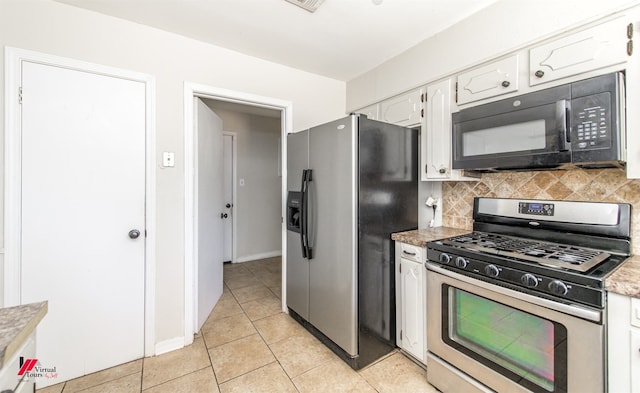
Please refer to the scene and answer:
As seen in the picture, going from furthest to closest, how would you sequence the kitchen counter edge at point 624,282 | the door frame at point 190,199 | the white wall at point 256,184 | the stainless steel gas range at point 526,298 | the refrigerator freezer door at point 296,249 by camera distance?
the white wall at point 256,184 → the refrigerator freezer door at point 296,249 → the door frame at point 190,199 → the stainless steel gas range at point 526,298 → the kitchen counter edge at point 624,282

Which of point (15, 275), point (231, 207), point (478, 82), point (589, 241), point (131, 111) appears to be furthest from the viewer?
point (231, 207)

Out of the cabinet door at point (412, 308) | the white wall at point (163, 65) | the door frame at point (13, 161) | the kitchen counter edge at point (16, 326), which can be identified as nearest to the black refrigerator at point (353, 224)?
the cabinet door at point (412, 308)

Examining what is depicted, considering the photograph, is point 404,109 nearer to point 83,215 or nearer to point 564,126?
point 564,126

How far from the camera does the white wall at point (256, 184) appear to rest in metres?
4.42

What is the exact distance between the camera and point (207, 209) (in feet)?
8.34

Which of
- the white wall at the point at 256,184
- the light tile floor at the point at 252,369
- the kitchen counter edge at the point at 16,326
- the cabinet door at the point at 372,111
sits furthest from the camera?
the white wall at the point at 256,184

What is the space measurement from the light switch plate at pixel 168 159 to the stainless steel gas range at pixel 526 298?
1.99 metres

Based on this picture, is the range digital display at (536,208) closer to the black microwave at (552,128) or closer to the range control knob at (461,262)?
the black microwave at (552,128)

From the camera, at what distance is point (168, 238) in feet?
6.86

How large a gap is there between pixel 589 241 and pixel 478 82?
46.0 inches

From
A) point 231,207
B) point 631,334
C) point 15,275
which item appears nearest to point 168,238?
point 15,275

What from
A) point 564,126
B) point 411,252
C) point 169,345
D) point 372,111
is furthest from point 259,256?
point 564,126

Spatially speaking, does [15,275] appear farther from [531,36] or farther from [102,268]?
[531,36]

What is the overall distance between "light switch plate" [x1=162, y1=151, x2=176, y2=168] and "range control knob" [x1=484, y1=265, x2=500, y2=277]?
2.24m
